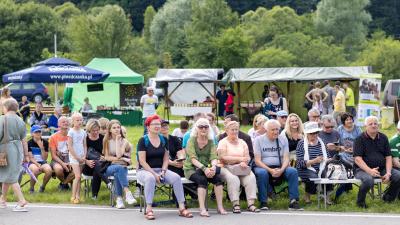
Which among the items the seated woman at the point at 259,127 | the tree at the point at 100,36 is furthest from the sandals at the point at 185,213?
the tree at the point at 100,36

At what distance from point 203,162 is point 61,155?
281cm

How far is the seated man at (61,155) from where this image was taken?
11734 mm

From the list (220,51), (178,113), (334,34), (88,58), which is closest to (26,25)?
(88,58)

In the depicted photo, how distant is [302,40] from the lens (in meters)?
74.1

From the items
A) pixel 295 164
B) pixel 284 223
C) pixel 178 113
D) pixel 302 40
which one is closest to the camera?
pixel 284 223

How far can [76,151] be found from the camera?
36.9 ft

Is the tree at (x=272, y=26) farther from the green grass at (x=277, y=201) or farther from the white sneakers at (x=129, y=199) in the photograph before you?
the white sneakers at (x=129, y=199)

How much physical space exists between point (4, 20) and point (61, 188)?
190 feet

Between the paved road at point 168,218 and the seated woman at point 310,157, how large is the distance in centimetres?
69

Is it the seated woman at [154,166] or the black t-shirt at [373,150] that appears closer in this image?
the seated woman at [154,166]

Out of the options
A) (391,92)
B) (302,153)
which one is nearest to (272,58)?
(391,92)

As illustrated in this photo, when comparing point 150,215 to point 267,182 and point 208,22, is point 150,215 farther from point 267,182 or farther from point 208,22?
point 208,22

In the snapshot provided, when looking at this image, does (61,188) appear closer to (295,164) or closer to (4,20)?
(295,164)

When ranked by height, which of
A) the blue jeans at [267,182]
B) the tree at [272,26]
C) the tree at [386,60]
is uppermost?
the tree at [272,26]
